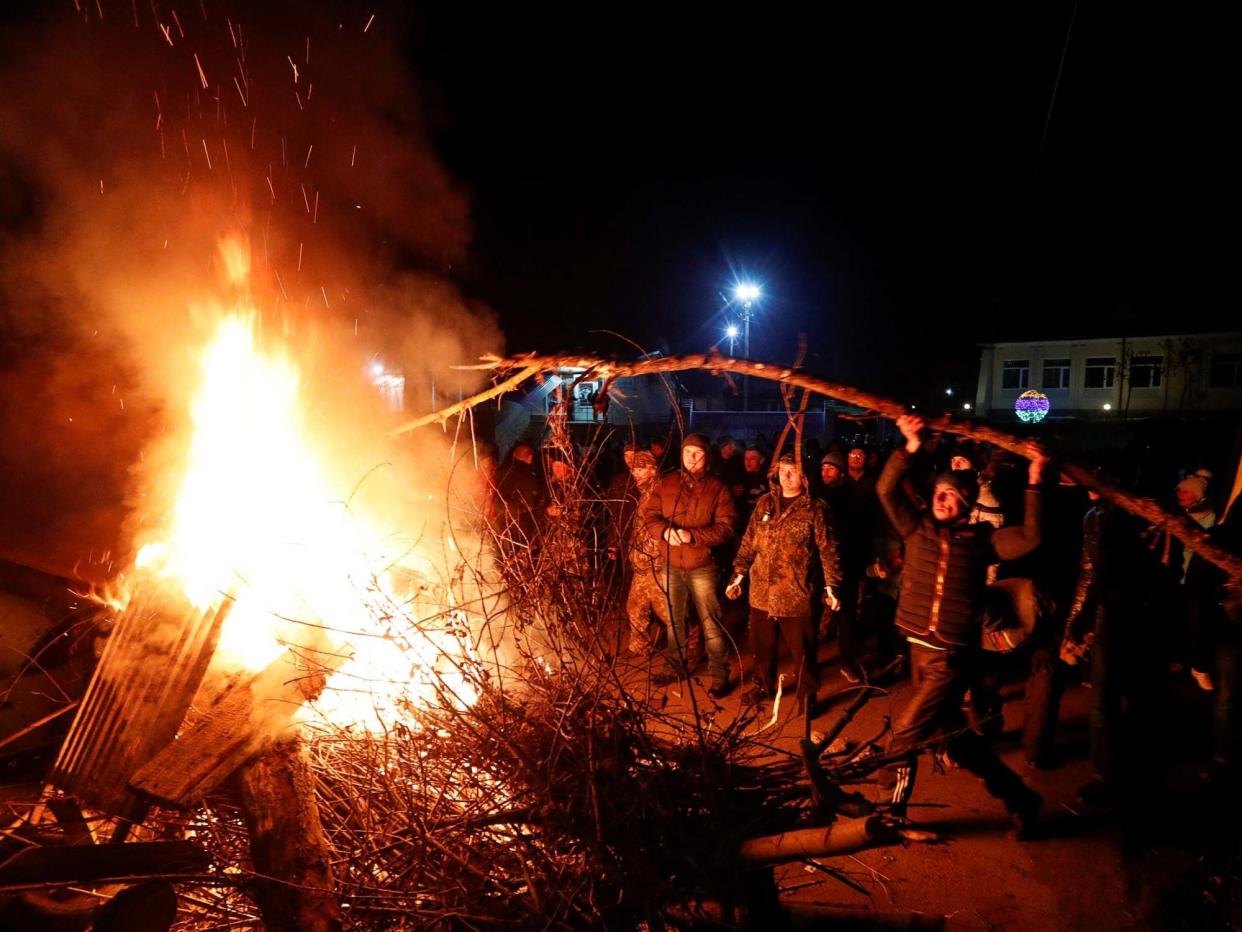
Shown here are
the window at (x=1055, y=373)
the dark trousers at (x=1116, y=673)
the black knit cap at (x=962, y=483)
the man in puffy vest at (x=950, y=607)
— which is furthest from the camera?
the window at (x=1055, y=373)

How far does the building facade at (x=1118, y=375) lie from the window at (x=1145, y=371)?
36 mm

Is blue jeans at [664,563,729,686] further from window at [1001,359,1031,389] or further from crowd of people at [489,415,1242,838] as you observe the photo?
window at [1001,359,1031,389]

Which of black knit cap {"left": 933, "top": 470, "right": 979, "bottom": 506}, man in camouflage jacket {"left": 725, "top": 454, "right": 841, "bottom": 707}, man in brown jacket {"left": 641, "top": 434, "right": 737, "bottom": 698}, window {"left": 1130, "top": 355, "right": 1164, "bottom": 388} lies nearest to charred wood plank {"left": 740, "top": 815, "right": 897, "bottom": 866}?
black knit cap {"left": 933, "top": 470, "right": 979, "bottom": 506}

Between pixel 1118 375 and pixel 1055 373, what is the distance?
309cm

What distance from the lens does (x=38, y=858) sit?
220cm

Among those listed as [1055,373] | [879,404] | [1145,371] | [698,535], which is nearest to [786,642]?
[698,535]

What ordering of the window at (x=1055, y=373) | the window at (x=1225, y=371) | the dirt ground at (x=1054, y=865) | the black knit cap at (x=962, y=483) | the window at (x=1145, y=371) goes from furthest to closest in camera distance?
the window at (x=1055, y=373), the window at (x=1145, y=371), the window at (x=1225, y=371), the black knit cap at (x=962, y=483), the dirt ground at (x=1054, y=865)

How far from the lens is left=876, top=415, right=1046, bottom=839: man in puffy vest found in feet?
11.3

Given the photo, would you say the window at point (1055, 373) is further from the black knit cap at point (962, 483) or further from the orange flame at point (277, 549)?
the orange flame at point (277, 549)

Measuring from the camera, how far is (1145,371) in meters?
29.1

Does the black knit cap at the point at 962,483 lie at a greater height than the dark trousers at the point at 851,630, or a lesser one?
greater

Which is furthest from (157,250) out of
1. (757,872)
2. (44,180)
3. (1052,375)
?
Result: (1052,375)

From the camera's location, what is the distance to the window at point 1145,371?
2880 centimetres

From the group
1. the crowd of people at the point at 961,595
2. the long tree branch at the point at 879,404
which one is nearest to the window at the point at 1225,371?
the crowd of people at the point at 961,595
